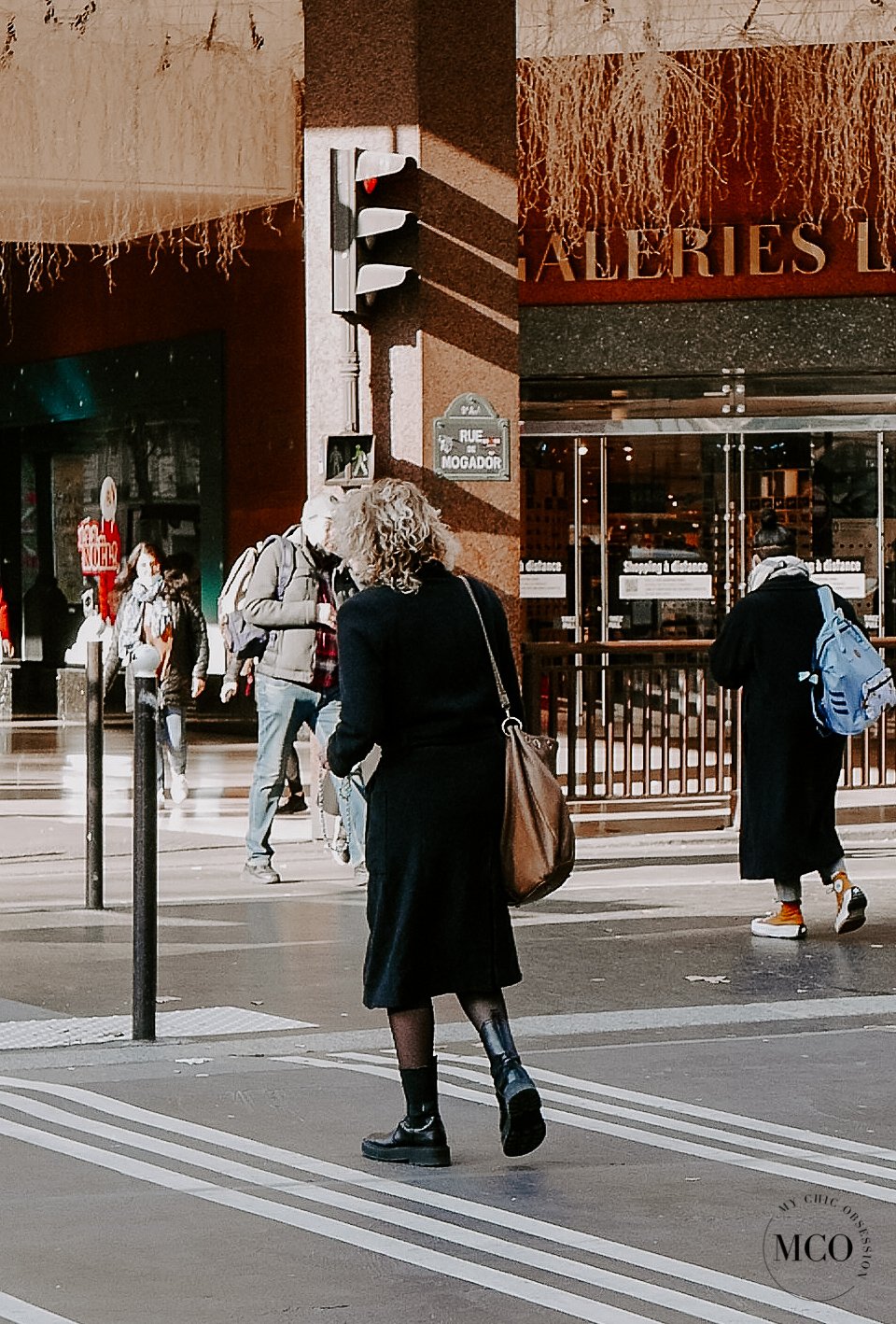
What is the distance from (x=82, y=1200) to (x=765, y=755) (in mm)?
4958

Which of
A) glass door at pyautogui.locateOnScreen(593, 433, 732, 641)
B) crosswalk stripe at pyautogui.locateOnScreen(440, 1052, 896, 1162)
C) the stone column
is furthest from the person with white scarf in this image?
crosswalk stripe at pyautogui.locateOnScreen(440, 1052, 896, 1162)

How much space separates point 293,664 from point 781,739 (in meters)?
2.68

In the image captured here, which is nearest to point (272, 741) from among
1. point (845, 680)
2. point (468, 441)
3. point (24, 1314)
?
point (468, 441)

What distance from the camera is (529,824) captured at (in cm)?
600

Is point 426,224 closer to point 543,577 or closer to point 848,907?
point 848,907

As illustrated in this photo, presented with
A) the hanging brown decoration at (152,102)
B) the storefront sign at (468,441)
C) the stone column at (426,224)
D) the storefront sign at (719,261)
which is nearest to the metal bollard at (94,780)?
the stone column at (426,224)

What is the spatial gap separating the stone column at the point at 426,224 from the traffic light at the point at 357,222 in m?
0.31

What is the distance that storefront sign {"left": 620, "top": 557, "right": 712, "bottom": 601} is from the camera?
18.6 m

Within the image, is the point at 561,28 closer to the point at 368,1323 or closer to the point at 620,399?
the point at 620,399

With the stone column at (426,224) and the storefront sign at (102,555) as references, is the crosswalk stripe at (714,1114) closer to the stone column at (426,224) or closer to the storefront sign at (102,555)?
the stone column at (426,224)

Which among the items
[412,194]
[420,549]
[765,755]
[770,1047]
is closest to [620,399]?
[412,194]

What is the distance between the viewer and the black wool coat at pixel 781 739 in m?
9.85

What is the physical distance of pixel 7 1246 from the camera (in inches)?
207

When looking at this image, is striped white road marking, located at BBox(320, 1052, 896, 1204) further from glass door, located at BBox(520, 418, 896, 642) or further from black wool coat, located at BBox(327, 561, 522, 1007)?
glass door, located at BBox(520, 418, 896, 642)
